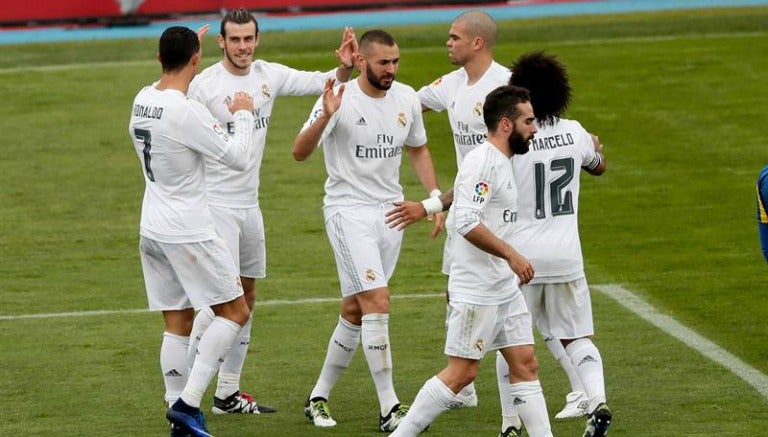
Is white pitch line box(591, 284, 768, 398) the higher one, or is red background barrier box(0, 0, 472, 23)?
red background barrier box(0, 0, 472, 23)

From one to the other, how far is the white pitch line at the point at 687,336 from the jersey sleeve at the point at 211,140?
3.75 metres

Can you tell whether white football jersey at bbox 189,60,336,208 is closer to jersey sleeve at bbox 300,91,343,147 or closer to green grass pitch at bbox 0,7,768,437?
jersey sleeve at bbox 300,91,343,147

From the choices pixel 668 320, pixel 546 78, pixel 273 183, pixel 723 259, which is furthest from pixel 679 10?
pixel 546 78

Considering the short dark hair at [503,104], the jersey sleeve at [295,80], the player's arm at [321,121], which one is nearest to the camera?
the short dark hair at [503,104]

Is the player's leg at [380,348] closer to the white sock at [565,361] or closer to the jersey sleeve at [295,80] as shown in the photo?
the white sock at [565,361]

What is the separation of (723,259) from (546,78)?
19.9ft

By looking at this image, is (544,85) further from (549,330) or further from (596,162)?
(549,330)

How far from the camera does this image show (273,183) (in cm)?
1864

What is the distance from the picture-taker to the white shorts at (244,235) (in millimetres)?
10484

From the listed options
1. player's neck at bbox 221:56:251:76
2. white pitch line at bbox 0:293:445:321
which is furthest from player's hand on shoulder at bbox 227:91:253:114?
white pitch line at bbox 0:293:445:321

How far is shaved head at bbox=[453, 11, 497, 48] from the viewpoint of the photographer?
10.4m

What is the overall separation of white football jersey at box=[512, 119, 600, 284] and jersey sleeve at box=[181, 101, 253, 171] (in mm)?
1614

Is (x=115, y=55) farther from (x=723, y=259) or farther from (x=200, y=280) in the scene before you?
(x=200, y=280)

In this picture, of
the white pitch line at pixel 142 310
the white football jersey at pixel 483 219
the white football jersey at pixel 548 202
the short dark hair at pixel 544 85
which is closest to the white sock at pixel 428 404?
the white football jersey at pixel 483 219
